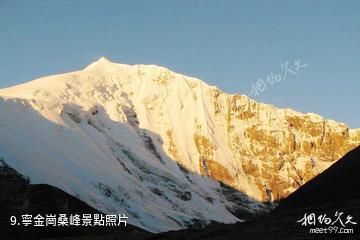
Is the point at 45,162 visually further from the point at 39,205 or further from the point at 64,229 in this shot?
the point at 64,229

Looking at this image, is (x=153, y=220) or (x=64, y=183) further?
(x=153, y=220)

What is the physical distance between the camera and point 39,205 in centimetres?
12962

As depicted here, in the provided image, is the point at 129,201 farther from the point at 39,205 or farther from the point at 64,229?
the point at 64,229

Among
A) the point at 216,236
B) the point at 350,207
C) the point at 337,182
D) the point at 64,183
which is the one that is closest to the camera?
the point at 350,207

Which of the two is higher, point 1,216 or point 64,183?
point 64,183

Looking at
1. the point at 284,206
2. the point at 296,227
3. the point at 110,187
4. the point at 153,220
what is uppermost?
the point at 110,187

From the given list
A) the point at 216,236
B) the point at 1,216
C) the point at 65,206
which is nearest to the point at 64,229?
the point at 1,216

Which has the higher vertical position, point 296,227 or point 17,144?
point 17,144

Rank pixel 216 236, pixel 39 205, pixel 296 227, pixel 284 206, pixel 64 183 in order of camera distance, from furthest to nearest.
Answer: pixel 64 183 → pixel 39 205 → pixel 284 206 → pixel 216 236 → pixel 296 227

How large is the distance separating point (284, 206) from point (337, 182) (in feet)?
30.7

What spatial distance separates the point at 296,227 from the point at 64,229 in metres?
77.5

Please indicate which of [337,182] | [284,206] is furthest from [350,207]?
[284,206]

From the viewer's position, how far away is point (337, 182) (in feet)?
249

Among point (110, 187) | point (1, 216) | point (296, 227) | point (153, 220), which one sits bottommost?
point (296, 227)
